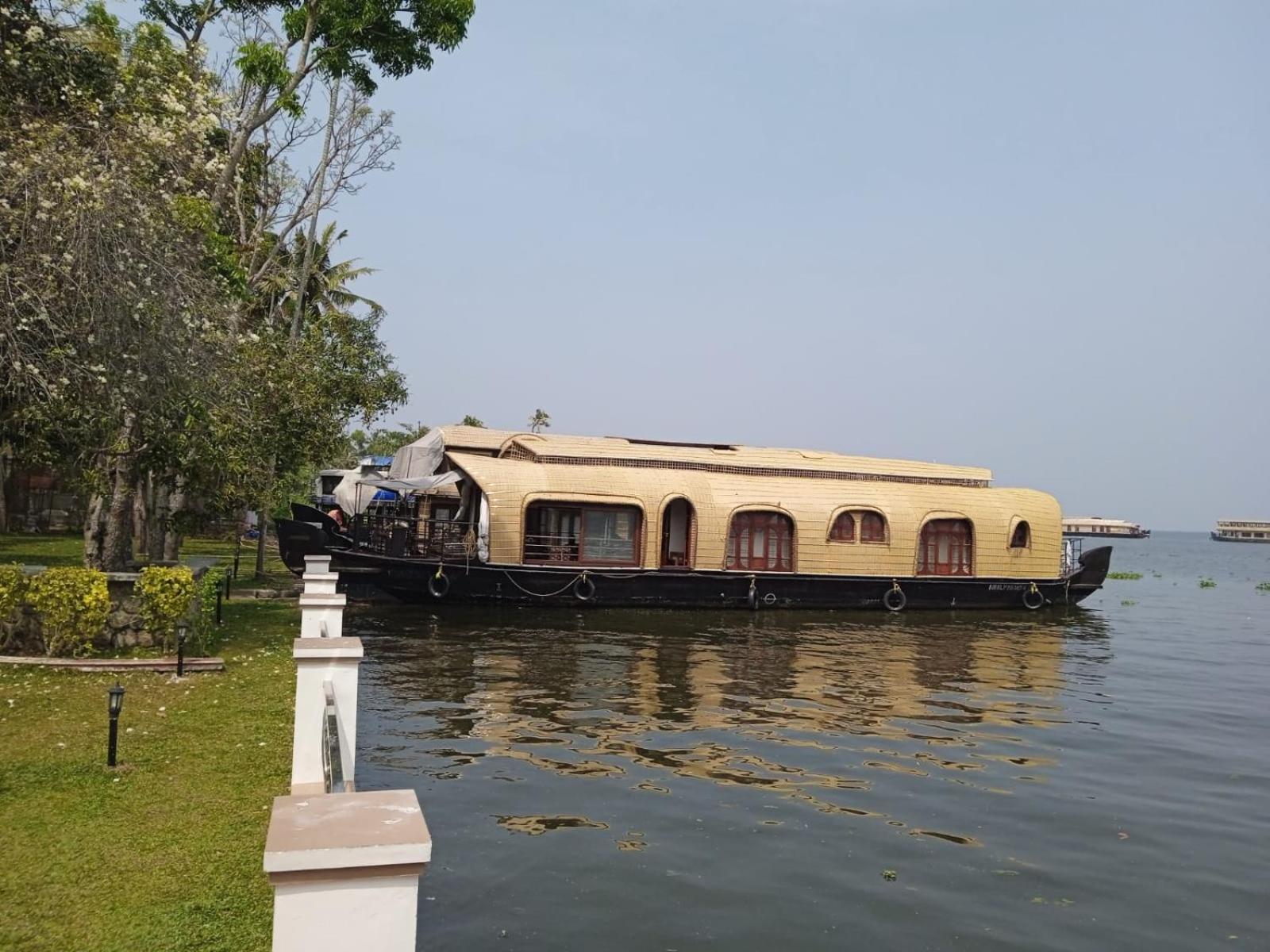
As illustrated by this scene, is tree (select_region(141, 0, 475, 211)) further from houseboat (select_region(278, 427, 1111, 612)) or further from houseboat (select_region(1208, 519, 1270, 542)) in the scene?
houseboat (select_region(1208, 519, 1270, 542))

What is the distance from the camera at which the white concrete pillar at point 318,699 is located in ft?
15.7

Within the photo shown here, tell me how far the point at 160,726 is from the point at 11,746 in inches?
40.9

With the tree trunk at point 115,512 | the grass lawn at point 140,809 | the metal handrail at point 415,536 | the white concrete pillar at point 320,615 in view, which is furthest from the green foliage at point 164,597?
the metal handrail at point 415,536

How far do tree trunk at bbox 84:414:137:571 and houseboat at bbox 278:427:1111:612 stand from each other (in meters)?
4.32

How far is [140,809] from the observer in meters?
5.94

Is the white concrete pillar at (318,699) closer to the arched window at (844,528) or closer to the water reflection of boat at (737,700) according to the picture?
the water reflection of boat at (737,700)

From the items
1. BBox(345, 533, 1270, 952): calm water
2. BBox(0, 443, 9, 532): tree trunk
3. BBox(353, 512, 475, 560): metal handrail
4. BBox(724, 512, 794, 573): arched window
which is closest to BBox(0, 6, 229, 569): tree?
BBox(345, 533, 1270, 952): calm water

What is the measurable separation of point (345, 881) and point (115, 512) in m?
13.5

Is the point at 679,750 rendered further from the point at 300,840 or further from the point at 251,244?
the point at 251,244

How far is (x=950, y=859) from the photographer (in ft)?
22.3

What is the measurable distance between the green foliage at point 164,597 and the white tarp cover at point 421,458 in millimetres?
10562

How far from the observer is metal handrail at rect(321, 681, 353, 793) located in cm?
374

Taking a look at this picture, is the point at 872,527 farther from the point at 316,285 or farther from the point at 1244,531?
the point at 1244,531

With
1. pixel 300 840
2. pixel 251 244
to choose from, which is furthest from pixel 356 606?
pixel 300 840
